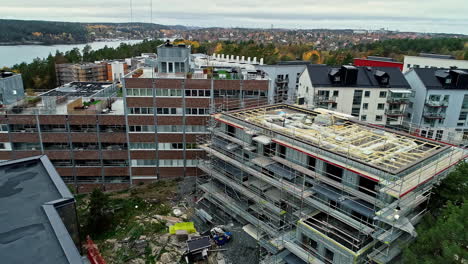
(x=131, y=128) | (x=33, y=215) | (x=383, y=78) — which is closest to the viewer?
(x=33, y=215)

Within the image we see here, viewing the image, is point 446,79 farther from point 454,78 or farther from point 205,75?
point 205,75

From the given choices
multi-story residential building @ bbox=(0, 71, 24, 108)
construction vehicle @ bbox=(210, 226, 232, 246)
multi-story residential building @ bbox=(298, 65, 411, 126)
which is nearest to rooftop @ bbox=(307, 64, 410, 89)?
multi-story residential building @ bbox=(298, 65, 411, 126)

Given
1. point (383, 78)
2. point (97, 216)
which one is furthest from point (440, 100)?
point (97, 216)

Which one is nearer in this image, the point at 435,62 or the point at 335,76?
the point at 335,76

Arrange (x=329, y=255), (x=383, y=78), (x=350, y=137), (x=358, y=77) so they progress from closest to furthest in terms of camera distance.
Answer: (x=329, y=255), (x=350, y=137), (x=383, y=78), (x=358, y=77)

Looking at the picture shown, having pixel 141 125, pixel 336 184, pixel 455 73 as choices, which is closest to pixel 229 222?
pixel 336 184

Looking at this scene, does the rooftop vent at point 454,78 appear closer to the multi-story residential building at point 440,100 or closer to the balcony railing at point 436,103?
the multi-story residential building at point 440,100

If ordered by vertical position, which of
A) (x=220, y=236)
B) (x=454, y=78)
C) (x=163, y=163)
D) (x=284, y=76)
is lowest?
(x=220, y=236)

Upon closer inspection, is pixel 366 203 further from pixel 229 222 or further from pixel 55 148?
pixel 55 148

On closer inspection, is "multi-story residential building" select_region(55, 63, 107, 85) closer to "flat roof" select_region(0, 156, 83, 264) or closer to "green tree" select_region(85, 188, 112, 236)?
"green tree" select_region(85, 188, 112, 236)
